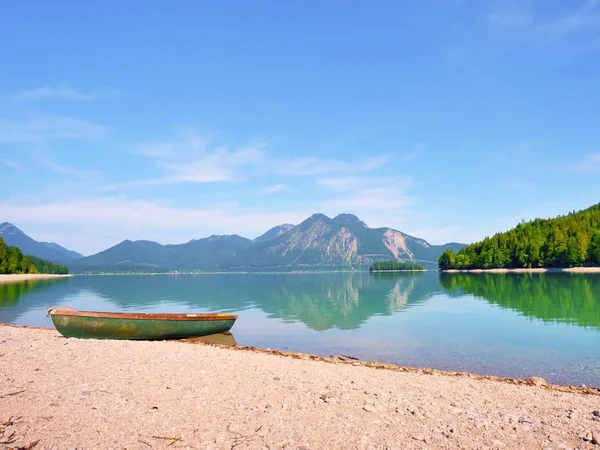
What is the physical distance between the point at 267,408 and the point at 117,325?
19.0m

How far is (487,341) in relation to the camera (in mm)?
30109

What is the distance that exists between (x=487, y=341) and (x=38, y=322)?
43392mm

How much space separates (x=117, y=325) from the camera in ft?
89.9

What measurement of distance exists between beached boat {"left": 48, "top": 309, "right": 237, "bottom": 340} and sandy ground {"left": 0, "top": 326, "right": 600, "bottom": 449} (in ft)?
27.4

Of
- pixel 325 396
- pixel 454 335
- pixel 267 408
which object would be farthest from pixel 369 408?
pixel 454 335

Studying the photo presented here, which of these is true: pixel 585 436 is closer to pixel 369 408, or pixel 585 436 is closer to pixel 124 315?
pixel 369 408

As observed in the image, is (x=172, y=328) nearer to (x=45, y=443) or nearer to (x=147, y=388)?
(x=147, y=388)

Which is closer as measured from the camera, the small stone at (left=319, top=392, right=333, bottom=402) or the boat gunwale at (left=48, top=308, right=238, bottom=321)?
the small stone at (left=319, top=392, right=333, bottom=402)

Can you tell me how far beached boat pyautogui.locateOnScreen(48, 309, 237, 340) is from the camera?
27.1 meters

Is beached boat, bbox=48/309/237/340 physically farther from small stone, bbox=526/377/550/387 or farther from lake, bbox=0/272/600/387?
small stone, bbox=526/377/550/387

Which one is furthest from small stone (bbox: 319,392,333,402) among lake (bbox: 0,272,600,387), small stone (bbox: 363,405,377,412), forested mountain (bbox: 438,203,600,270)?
forested mountain (bbox: 438,203,600,270)

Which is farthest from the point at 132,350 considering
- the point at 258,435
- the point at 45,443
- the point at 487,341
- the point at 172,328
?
the point at 487,341

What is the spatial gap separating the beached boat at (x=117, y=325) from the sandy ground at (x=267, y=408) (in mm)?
8355

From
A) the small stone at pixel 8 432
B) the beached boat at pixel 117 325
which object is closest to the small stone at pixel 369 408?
the small stone at pixel 8 432
